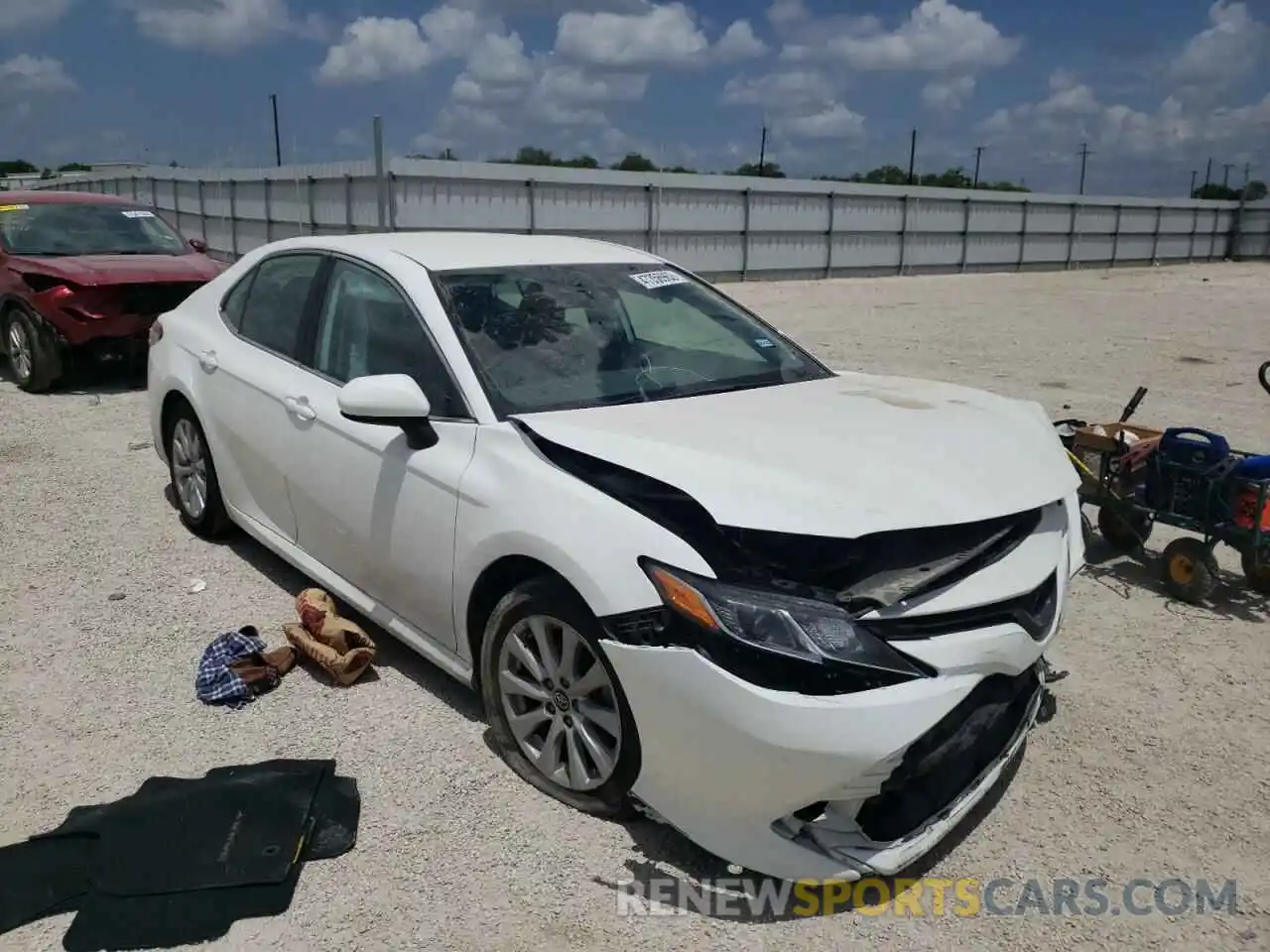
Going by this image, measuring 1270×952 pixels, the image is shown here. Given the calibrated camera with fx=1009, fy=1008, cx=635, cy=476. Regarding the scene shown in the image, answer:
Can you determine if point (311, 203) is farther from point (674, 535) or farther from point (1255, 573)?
point (674, 535)

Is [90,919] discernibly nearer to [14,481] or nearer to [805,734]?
[805,734]

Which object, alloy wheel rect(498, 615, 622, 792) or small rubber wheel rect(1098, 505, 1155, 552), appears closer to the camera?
alloy wheel rect(498, 615, 622, 792)

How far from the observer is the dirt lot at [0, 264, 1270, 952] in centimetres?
261

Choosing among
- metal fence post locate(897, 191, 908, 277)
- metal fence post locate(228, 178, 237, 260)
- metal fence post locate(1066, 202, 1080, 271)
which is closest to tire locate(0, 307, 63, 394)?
metal fence post locate(228, 178, 237, 260)

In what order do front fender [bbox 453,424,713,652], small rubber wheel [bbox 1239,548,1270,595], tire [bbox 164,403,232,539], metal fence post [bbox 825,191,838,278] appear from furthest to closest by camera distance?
metal fence post [bbox 825,191,838,278]
tire [bbox 164,403,232,539]
small rubber wheel [bbox 1239,548,1270,595]
front fender [bbox 453,424,713,652]

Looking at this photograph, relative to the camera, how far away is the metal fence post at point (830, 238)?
98.7ft

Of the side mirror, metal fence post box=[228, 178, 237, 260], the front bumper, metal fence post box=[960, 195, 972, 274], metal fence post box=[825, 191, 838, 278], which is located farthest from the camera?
metal fence post box=[960, 195, 972, 274]

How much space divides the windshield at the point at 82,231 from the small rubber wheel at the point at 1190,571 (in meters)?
9.18

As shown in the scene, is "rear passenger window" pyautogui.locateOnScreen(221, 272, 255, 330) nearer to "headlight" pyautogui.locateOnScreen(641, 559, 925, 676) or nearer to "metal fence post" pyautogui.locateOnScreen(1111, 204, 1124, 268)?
"headlight" pyautogui.locateOnScreen(641, 559, 925, 676)

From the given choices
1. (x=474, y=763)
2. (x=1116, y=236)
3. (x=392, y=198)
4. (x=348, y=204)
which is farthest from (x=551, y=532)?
(x=1116, y=236)

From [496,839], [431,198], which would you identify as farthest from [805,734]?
[431,198]

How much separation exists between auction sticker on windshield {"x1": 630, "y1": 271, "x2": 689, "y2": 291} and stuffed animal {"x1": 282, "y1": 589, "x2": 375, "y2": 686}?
182 cm

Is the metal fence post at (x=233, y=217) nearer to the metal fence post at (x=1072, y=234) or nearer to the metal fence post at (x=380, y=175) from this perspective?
the metal fence post at (x=380, y=175)

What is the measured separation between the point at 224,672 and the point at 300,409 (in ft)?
3.46
